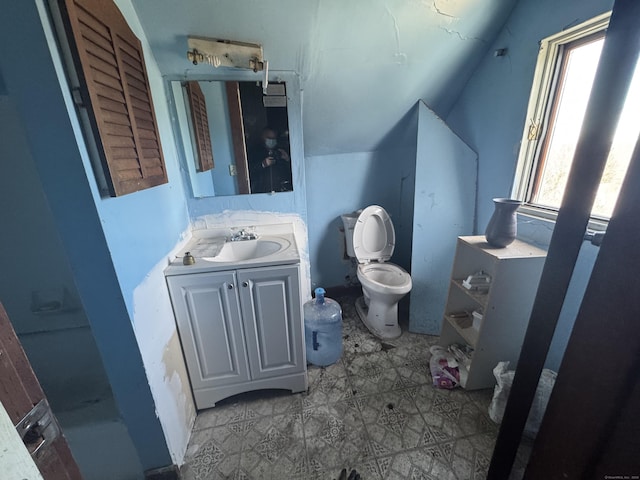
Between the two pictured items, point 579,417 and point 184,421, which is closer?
point 579,417

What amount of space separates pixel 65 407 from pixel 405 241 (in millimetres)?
2367

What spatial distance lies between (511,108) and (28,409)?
2.09 meters

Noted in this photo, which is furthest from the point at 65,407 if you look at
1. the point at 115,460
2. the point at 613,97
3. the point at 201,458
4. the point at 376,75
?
the point at 376,75

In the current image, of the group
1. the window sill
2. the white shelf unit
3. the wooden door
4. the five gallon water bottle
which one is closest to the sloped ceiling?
the window sill

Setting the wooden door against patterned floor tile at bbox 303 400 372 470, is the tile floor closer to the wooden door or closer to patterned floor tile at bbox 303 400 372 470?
patterned floor tile at bbox 303 400 372 470

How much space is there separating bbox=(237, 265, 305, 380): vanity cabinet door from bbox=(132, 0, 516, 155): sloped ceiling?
1.13 meters

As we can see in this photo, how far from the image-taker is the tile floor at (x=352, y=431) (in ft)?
3.62

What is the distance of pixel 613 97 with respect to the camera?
1.75 feet

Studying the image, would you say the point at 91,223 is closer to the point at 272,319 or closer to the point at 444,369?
the point at 272,319

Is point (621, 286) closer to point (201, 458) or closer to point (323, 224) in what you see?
point (201, 458)

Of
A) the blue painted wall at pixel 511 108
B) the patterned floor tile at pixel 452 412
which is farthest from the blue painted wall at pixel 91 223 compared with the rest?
the blue painted wall at pixel 511 108

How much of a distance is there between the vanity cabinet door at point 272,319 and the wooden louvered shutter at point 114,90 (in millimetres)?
590

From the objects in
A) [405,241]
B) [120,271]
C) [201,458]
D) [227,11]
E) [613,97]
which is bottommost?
[201,458]

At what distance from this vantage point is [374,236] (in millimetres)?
2070
